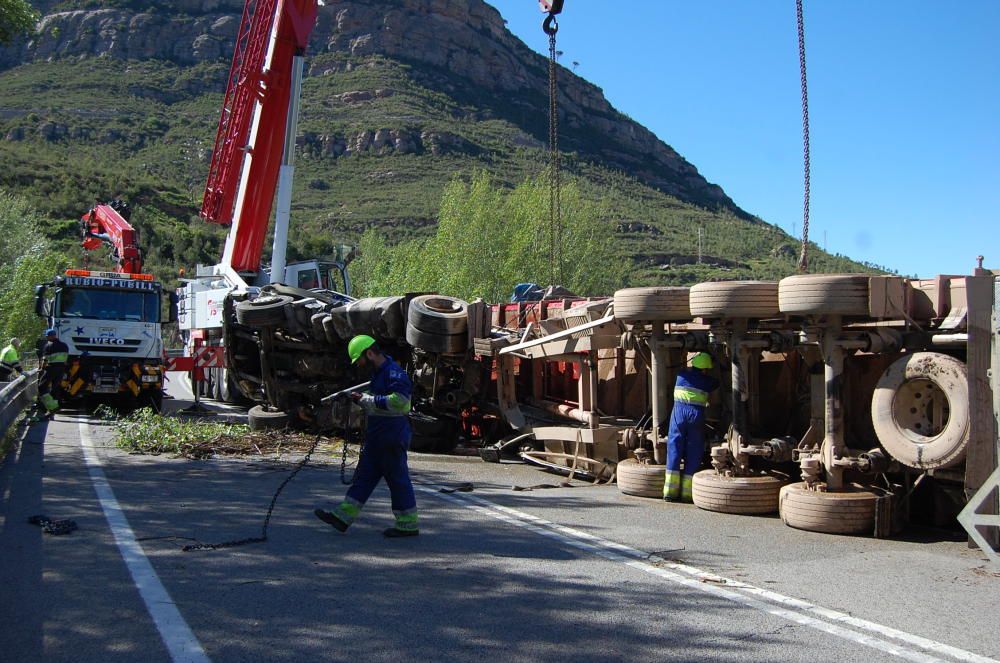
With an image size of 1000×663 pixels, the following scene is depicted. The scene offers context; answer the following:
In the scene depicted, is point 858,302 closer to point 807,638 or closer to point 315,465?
point 807,638

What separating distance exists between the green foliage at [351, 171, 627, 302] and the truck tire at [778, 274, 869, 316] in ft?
98.0

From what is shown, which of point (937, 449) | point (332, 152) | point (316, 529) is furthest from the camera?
point (332, 152)

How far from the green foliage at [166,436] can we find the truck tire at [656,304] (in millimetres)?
6053

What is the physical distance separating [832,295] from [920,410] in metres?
1.12

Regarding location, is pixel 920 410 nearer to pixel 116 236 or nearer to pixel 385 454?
pixel 385 454

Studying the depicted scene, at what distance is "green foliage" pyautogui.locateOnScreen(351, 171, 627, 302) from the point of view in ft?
124

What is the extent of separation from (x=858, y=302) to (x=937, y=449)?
4.18 feet

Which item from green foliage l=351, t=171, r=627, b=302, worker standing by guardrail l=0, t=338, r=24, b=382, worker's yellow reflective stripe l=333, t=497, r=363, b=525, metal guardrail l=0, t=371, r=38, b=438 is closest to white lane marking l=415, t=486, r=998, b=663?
worker's yellow reflective stripe l=333, t=497, r=363, b=525

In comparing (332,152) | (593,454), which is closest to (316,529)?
(593,454)

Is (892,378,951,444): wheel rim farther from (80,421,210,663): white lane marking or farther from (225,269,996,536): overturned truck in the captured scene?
(80,421,210,663): white lane marking

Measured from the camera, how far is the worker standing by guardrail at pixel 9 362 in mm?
16609

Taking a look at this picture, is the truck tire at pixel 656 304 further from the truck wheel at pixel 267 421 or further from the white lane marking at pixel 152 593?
the truck wheel at pixel 267 421

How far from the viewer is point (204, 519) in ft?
24.3

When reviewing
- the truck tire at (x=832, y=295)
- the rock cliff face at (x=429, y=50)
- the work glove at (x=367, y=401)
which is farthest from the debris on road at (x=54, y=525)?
the rock cliff face at (x=429, y=50)
